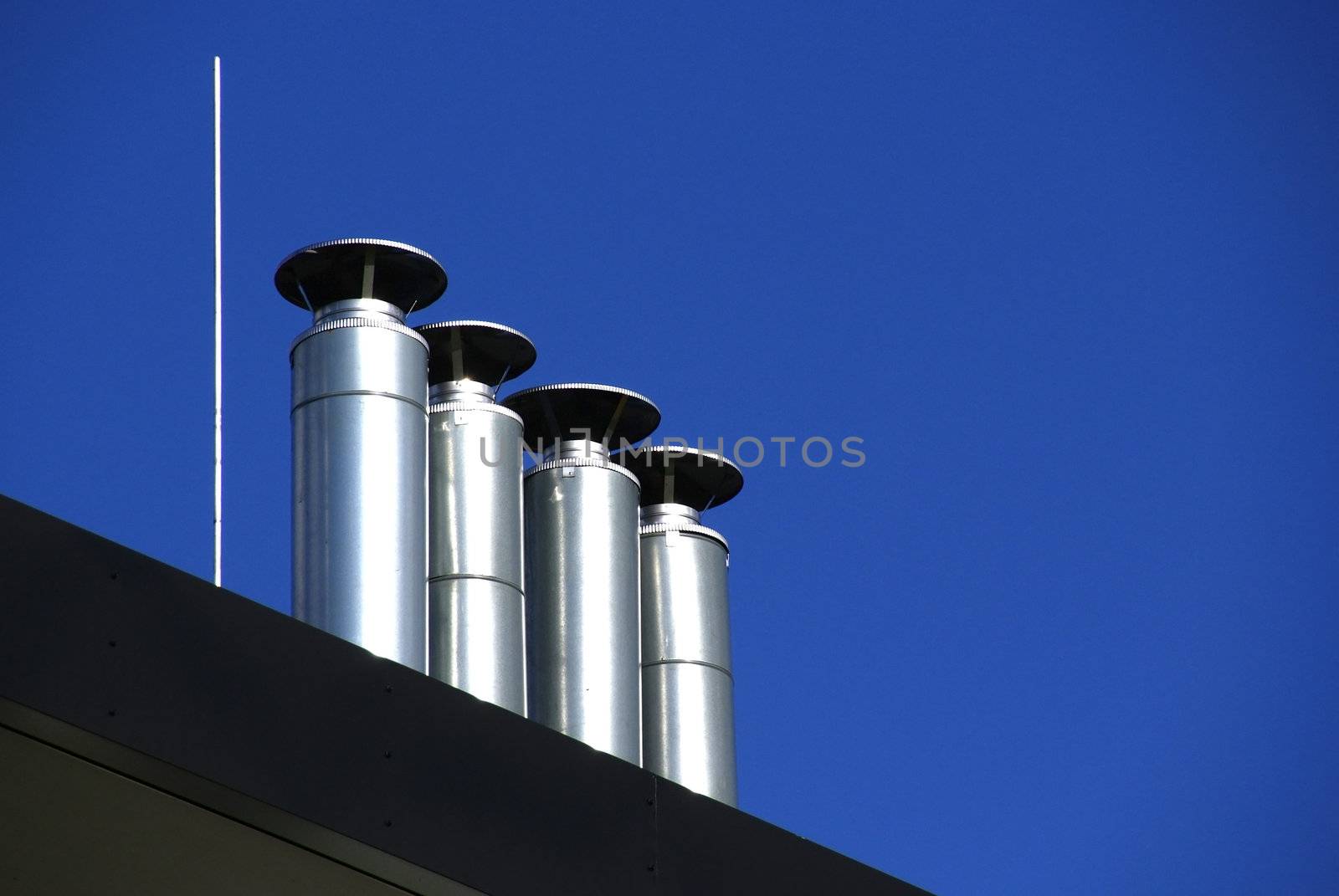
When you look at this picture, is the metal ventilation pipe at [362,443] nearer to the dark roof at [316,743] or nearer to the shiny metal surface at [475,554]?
the shiny metal surface at [475,554]

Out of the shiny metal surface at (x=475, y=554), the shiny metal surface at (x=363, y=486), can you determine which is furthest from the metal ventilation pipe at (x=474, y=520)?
the shiny metal surface at (x=363, y=486)

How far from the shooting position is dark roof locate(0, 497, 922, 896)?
14.8 ft

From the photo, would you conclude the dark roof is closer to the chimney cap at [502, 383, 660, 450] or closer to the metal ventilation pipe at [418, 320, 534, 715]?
the metal ventilation pipe at [418, 320, 534, 715]

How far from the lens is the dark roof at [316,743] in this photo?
450cm

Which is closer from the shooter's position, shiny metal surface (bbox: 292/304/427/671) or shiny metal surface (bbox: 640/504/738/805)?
shiny metal surface (bbox: 292/304/427/671)

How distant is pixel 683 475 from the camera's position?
12.2 metres

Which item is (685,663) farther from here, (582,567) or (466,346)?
(466,346)

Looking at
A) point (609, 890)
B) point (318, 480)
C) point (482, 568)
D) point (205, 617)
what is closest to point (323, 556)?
point (318, 480)

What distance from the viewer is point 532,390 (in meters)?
11.3

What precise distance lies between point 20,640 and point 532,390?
6913 millimetres

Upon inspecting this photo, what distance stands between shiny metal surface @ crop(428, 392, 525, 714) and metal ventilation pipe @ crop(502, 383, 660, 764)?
0.42m

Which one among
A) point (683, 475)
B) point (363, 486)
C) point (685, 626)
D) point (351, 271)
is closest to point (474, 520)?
point (363, 486)

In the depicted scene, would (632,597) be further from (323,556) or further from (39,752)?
(39,752)

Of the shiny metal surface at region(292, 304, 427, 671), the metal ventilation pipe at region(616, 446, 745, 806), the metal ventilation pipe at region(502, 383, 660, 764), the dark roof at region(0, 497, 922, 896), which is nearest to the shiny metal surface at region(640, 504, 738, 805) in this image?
the metal ventilation pipe at region(616, 446, 745, 806)
